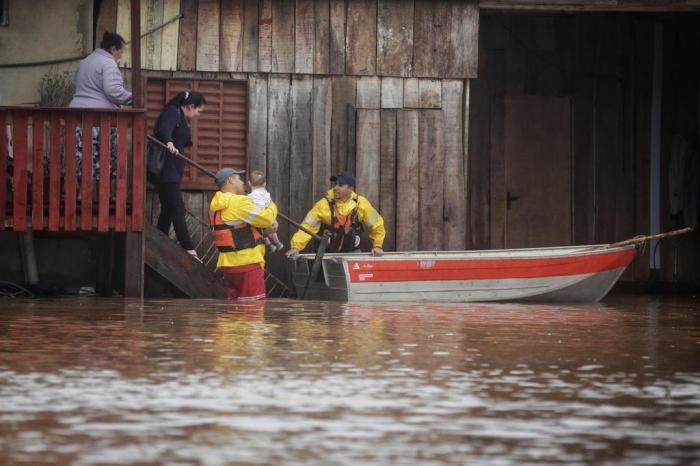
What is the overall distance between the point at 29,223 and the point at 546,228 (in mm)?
7664

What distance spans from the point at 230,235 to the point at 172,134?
1766 millimetres

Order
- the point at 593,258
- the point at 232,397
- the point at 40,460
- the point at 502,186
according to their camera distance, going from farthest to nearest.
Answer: the point at 502,186 < the point at 593,258 < the point at 232,397 < the point at 40,460

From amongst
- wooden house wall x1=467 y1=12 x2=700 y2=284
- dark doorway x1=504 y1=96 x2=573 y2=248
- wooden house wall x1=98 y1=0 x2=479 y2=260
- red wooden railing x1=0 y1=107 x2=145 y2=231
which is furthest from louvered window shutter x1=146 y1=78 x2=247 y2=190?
dark doorway x1=504 y1=96 x2=573 y2=248

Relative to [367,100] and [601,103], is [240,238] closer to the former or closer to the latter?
[367,100]

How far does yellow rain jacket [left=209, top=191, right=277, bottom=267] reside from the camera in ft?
43.3

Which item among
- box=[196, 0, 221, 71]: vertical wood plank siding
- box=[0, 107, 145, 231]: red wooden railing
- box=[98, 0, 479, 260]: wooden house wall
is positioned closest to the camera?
box=[0, 107, 145, 231]: red wooden railing

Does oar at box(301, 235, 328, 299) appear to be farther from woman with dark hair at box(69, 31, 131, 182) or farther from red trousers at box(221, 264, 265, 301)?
woman with dark hair at box(69, 31, 131, 182)

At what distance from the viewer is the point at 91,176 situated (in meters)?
13.3

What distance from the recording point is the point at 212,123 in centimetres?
1546

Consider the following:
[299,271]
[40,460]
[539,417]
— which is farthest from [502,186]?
[40,460]

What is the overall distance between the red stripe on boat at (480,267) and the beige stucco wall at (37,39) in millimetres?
3932

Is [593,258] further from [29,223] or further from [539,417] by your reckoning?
[539,417]

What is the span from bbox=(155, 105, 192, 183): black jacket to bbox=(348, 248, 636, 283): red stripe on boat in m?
2.08

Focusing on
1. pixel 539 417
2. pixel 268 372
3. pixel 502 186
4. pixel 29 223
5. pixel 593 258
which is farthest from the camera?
pixel 502 186
